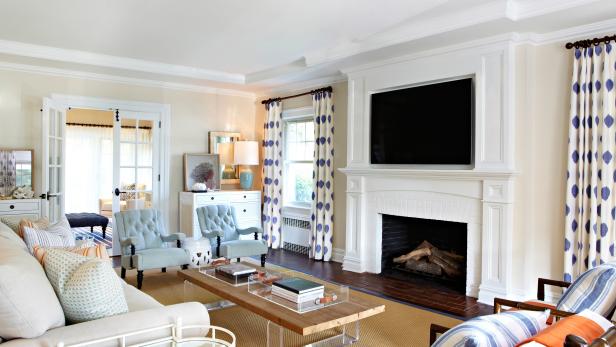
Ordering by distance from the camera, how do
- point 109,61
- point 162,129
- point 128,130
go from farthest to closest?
point 162,129
point 128,130
point 109,61

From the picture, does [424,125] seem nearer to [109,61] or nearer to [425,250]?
[425,250]

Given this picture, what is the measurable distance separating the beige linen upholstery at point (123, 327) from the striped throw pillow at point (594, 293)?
1.90 metres

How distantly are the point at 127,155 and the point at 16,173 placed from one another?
1.41m

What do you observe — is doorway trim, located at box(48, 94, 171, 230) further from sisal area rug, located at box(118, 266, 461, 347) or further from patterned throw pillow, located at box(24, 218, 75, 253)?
patterned throw pillow, located at box(24, 218, 75, 253)

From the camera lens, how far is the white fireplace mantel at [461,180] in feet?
13.9

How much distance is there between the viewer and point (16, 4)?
3.95m

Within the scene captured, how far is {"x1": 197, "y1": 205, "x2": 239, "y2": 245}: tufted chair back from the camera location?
5727mm

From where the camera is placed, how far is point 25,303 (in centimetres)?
186

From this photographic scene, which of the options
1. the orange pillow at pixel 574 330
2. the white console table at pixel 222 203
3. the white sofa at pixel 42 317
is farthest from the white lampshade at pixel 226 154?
the orange pillow at pixel 574 330

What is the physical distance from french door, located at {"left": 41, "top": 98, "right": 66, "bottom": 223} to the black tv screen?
12.4 ft

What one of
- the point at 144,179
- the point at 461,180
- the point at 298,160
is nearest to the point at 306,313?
the point at 461,180

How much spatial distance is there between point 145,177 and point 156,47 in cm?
219

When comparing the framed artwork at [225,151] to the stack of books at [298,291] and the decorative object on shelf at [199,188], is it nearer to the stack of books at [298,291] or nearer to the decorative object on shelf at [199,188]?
the decorative object on shelf at [199,188]

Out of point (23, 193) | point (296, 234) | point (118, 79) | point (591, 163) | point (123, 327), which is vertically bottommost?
point (296, 234)
